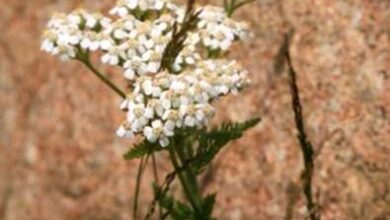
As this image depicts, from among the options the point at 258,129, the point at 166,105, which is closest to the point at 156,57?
the point at 166,105

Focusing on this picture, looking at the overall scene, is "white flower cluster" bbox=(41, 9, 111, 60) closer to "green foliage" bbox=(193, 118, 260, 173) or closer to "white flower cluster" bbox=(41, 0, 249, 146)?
"white flower cluster" bbox=(41, 0, 249, 146)

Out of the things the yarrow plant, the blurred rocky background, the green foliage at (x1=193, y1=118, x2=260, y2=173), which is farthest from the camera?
the blurred rocky background

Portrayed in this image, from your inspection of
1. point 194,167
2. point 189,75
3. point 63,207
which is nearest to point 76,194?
point 63,207

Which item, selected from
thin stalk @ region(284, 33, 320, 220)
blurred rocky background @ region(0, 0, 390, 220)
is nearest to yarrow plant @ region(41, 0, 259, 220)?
thin stalk @ region(284, 33, 320, 220)

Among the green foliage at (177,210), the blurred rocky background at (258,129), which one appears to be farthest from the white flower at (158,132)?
the blurred rocky background at (258,129)

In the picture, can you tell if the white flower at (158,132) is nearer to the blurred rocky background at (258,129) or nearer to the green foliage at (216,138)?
the green foliage at (216,138)

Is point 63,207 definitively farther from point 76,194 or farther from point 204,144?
point 204,144
